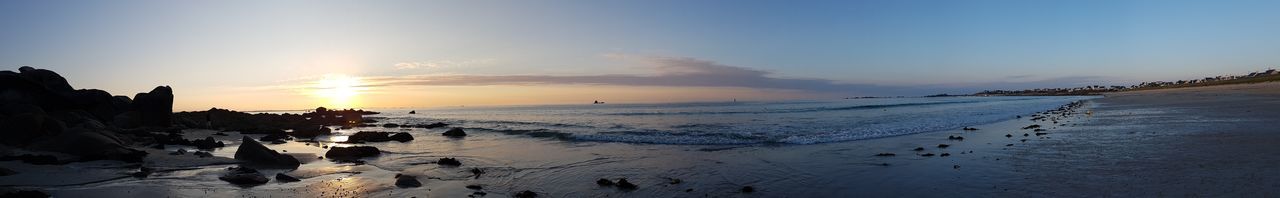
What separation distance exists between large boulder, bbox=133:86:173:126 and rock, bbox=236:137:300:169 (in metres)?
24.7

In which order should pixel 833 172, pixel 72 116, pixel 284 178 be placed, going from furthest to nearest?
pixel 72 116 < pixel 833 172 < pixel 284 178

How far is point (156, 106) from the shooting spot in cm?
3609

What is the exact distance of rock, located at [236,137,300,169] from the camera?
1677 cm

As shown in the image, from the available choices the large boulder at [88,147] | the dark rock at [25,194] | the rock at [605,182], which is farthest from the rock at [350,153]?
the rock at [605,182]

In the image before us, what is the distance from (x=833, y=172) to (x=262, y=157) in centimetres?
1607

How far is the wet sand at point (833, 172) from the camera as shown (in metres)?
10.5

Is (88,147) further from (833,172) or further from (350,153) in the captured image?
(833,172)

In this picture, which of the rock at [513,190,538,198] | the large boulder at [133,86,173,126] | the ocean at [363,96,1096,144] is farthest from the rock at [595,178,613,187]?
the large boulder at [133,86,173,126]

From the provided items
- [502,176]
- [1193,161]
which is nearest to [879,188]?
[1193,161]

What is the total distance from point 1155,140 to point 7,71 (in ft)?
171

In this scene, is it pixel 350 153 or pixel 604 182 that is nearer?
pixel 604 182

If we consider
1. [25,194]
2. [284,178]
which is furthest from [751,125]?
[25,194]

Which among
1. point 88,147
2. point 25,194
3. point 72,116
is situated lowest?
point 25,194

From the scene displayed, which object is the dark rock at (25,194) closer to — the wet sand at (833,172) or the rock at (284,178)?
the wet sand at (833,172)
